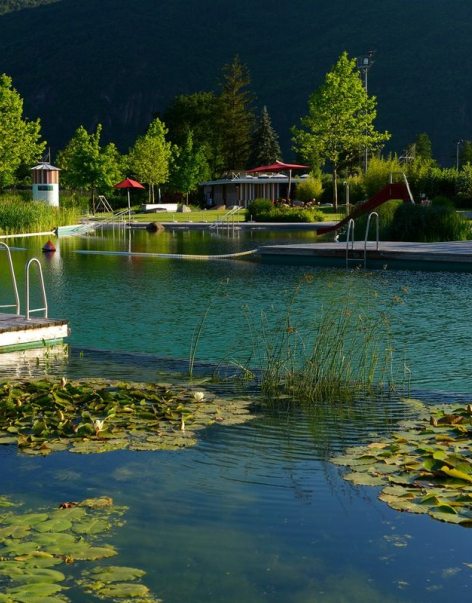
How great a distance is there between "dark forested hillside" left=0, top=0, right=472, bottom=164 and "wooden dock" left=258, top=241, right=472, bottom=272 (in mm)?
102640

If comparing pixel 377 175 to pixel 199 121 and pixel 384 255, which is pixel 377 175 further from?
pixel 199 121

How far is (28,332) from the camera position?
11648 mm

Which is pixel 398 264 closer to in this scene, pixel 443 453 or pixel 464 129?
pixel 443 453

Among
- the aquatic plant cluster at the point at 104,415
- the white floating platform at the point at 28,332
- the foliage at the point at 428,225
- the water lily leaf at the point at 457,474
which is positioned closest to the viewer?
the water lily leaf at the point at 457,474

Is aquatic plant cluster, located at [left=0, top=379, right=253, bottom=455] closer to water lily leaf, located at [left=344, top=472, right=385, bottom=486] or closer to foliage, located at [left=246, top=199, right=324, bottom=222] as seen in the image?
water lily leaf, located at [left=344, top=472, right=385, bottom=486]

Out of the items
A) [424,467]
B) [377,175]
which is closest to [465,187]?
[377,175]

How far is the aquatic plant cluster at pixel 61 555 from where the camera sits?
4672mm

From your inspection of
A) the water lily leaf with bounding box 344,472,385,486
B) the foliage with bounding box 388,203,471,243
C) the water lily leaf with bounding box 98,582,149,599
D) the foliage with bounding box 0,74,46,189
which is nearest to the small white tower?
the foliage with bounding box 0,74,46,189

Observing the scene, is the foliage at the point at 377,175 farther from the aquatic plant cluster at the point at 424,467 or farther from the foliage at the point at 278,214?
the aquatic plant cluster at the point at 424,467

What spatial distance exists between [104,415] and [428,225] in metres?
22.2

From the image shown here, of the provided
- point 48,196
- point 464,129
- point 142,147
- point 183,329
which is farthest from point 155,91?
point 183,329

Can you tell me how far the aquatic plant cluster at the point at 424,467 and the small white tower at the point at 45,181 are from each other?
44861mm

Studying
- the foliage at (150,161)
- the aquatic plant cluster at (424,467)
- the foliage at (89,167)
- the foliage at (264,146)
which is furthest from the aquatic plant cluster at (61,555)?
the foliage at (264,146)

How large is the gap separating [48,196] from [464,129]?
3568 inches
